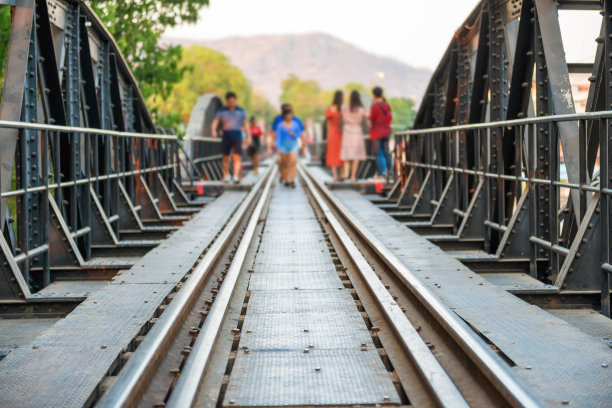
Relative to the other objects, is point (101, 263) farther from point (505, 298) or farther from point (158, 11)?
point (158, 11)

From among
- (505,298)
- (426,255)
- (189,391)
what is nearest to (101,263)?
(426,255)

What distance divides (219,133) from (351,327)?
1540cm

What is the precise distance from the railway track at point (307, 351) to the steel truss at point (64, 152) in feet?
4.87

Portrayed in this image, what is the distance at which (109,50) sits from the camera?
481 inches

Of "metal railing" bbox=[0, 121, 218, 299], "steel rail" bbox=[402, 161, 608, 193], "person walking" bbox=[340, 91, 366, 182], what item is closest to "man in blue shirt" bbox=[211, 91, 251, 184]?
"person walking" bbox=[340, 91, 366, 182]

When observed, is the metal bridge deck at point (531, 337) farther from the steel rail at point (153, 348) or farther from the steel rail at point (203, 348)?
the steel rail at point (153, 348)

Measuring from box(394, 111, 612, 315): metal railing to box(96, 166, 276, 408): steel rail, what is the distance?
2794 millimetres

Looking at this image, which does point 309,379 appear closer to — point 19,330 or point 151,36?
point 19,330

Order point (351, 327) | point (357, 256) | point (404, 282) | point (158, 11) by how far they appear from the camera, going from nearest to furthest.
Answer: point (351, 327), point (404, 282), point (357, 256), point (158, 11)

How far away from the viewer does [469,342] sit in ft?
15.8

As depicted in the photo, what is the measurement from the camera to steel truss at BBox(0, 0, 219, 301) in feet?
24.1

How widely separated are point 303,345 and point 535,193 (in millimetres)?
3579

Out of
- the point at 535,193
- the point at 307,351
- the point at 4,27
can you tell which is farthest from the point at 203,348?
the point at 4,27

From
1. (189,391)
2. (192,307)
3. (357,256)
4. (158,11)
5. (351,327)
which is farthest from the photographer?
(158,11)
